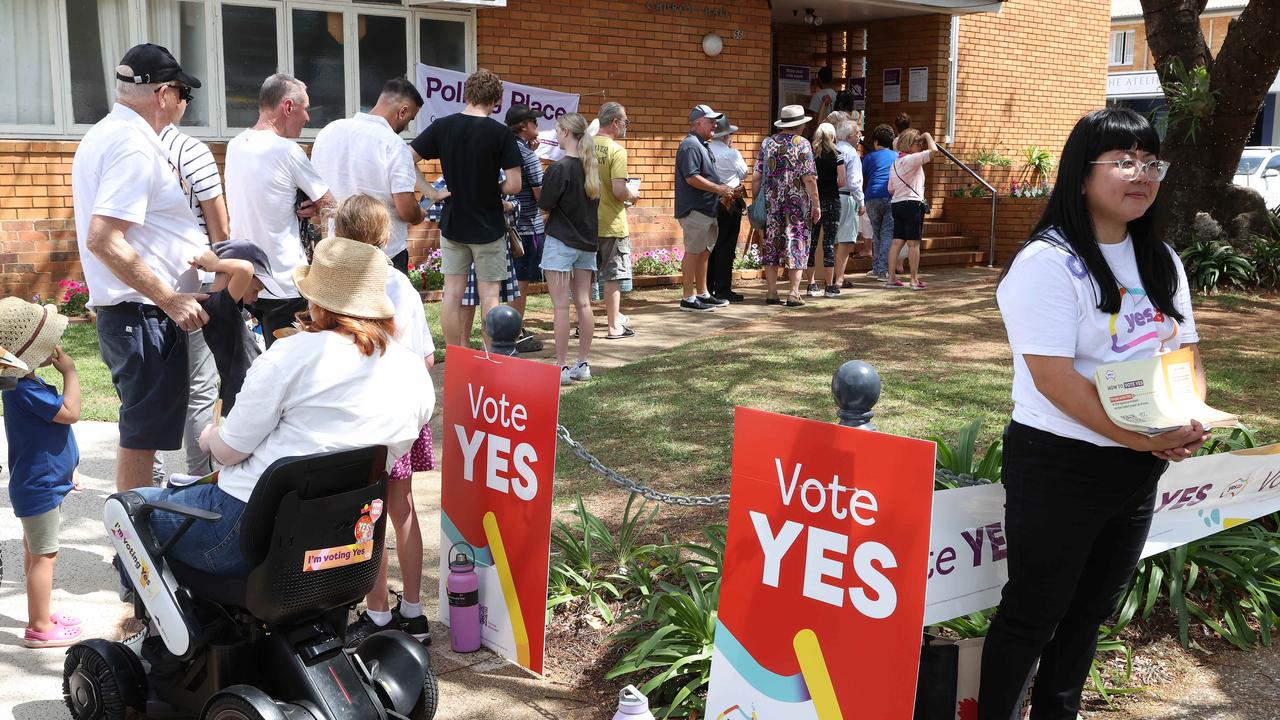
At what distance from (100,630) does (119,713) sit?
106 centimetres

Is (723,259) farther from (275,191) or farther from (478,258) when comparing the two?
(275,191)

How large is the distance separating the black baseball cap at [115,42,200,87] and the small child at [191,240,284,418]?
70 cm

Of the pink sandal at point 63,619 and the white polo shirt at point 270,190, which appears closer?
the pink sandal at point 63,619

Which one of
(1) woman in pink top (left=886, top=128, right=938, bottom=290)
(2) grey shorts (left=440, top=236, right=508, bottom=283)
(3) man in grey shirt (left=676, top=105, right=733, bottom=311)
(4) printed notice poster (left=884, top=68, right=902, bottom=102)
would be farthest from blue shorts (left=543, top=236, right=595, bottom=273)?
(4) printed notice poster (left=884, top=68, right=902, bottom=102)

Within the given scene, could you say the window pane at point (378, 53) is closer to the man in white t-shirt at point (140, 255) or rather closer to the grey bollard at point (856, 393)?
the man in white t-shirt at point (140, 255)

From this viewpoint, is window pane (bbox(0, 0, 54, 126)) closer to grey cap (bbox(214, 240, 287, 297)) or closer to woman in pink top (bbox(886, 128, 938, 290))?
grey cap (bbox(214, 240, 287, 297))

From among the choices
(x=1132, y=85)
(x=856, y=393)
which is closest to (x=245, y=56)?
(x=856, y=393)

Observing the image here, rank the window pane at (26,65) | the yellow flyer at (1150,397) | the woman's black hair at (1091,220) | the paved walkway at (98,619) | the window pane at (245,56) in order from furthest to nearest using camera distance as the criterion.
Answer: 1. the window pane at (245,56)
2. the window pane at (26,65)
3. the paved walkway at (98,619)
4. the woman's black hair at (1091,220)
5. the yellow flyer at (1150,397)

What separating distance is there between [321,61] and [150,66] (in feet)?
24.9

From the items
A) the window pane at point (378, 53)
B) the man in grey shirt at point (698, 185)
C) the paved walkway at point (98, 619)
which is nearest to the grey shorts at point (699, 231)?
the man in grey shirt at point (698, 185)

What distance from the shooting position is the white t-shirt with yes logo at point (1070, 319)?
9.86 ft

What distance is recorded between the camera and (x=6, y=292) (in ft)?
33.7

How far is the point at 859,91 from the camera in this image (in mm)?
18281

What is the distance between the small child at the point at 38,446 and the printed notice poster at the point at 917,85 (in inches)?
593
